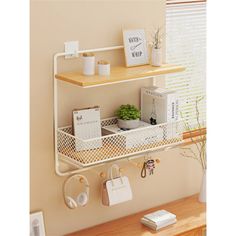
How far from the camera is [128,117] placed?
8.33ft

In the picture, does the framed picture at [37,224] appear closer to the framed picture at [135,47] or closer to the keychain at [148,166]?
the keychain at [148,166]

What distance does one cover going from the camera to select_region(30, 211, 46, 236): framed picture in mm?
2410

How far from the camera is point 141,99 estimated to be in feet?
8.93

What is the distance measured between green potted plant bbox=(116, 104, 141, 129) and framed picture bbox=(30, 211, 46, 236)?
0.58m

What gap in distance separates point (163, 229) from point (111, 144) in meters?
0.53

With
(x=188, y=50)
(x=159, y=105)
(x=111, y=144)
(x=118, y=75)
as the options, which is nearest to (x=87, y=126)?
(x=111, y=144)

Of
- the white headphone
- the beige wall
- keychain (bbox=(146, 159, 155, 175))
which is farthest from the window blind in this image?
the white headphone

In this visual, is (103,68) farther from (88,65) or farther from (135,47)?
(135,47)

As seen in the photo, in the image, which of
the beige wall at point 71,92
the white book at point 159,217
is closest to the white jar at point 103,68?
the beige wall at point 71,92

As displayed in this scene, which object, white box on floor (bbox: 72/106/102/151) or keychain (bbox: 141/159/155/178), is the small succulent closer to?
white box on floor (bbox: 72/106/102/151)
